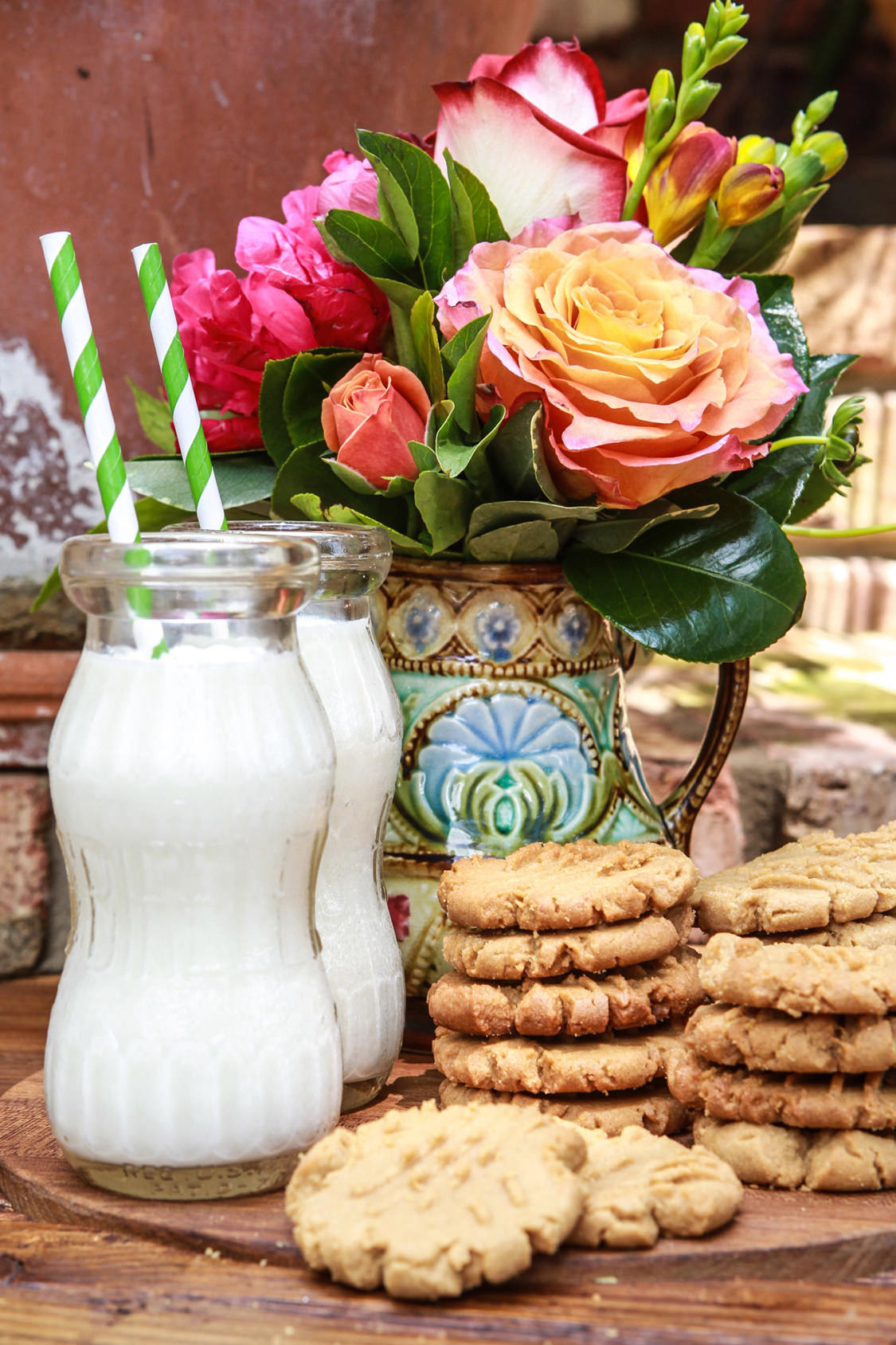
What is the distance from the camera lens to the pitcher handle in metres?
0.97

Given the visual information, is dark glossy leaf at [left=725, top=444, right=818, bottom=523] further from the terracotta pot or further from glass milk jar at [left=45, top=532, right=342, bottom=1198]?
glass milk jar at [left=45, top=532, right=342, bottom=1198]

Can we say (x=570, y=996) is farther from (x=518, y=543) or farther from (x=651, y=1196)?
(x=518, y=543)

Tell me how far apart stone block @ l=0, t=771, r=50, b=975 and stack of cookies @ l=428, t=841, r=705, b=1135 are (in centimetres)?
56

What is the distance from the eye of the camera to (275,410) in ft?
3.04

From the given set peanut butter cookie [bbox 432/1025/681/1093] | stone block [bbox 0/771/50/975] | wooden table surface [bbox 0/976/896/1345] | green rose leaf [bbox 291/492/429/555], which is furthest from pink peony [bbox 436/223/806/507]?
stone block [bbox 0/771/50/975]

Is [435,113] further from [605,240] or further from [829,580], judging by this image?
[829,580]

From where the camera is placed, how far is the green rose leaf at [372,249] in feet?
2.82

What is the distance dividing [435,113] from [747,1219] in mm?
891

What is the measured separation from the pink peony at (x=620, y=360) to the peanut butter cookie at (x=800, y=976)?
0.29 meters

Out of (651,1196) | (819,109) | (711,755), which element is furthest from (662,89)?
(651,1196)

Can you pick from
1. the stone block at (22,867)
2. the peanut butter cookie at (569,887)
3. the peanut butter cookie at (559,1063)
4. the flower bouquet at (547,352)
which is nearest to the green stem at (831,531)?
the flower bouquet at (547,352)

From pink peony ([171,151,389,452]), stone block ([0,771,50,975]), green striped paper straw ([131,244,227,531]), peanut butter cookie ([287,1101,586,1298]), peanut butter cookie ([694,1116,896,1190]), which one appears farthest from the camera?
stone block ([0,771,50,975])

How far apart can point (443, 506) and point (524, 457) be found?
0.06 meters

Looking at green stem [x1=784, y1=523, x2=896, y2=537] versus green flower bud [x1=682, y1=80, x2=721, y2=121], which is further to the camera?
green stem [x1=784, y1=523, x2=896, y2=537]
